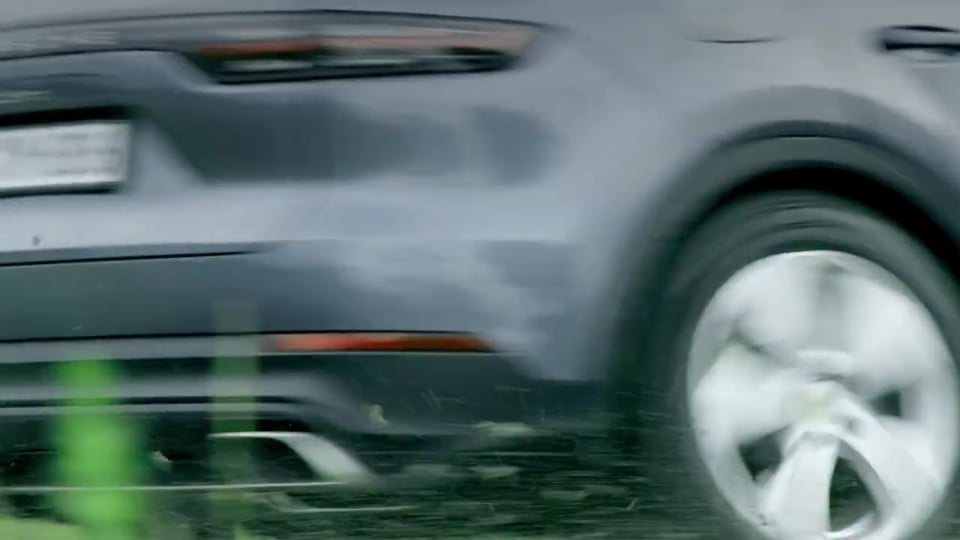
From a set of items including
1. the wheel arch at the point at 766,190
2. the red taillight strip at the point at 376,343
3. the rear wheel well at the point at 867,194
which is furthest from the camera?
the rear wheel well at the point at 867,194

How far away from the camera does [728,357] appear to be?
2762mm

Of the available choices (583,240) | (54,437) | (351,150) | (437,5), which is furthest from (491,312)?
(54,437)

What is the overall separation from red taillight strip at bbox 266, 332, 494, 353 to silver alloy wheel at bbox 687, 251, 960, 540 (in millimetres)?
421

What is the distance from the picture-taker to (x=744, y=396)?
9.08 feet

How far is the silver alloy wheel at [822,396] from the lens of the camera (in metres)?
2.74

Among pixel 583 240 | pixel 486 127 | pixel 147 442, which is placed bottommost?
pixel 147 442

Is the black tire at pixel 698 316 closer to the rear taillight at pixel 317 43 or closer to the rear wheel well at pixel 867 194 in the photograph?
the rear wheel well at pixel 867 194

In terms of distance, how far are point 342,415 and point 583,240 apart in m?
0.51

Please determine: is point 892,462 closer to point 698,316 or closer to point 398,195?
point 698,316

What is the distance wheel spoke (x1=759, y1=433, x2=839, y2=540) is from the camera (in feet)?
8.96

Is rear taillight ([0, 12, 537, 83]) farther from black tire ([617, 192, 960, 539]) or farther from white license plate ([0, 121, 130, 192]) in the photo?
black tire ([617, 192, 960, 539])

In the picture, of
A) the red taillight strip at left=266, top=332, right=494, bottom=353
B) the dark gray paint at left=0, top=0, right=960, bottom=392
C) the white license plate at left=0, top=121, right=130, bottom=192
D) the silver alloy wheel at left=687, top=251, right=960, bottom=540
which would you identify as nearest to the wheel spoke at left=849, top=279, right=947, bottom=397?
the silver alloy wheel at left=687, top=251, right=960, bottom=540

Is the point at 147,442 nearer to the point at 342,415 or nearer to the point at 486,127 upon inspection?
the point at 342,415

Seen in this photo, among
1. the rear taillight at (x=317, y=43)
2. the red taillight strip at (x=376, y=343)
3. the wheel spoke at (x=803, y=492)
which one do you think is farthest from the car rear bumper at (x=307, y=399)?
the rear taillight at (x=317, y=43)
